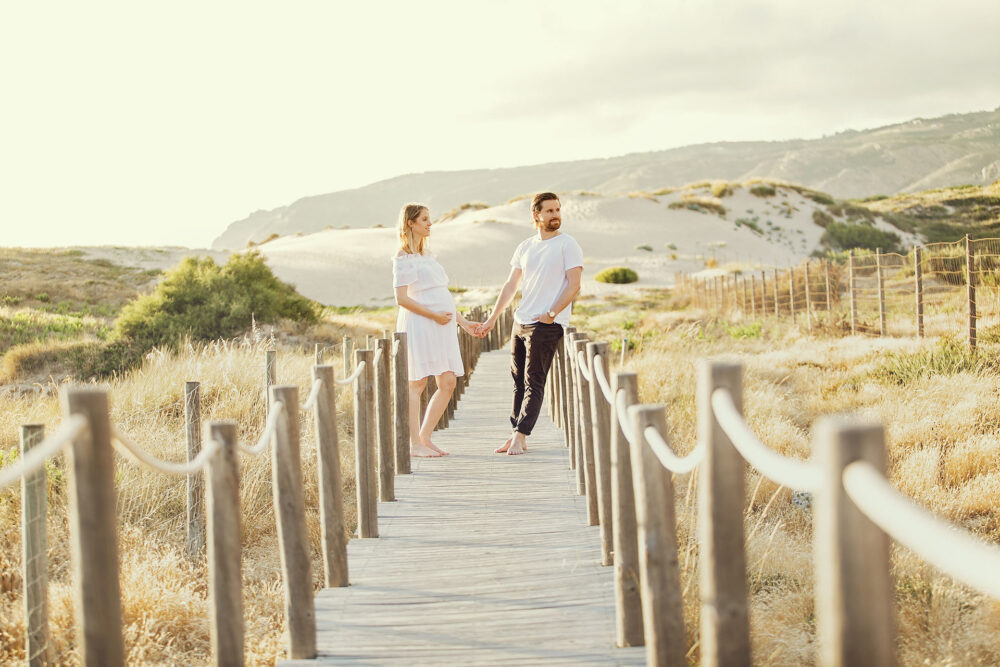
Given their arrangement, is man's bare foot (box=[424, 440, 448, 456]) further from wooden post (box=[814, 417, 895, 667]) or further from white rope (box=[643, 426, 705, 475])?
wooden post (box=[814, 417, 895, 667])

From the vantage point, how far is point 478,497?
5922 mm

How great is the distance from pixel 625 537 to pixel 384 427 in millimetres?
2625

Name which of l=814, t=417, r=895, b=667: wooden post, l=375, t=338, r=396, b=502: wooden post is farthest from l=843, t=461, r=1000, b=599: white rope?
l=375, t=338, r=396, b=502: wooden post

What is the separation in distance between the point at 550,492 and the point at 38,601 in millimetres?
3217

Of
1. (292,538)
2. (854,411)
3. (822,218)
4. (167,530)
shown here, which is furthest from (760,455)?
(822,218)

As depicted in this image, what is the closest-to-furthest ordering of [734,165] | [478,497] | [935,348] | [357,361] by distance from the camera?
[357,361] → [478,497] → [935,348] → [734,165]

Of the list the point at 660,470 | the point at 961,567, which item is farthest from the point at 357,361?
the point at 961,567

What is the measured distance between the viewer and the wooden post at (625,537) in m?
3.43

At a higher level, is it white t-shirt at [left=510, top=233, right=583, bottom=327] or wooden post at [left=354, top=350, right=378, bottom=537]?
white t-shirt at [left=510, top=233, right=583, bottom=327]

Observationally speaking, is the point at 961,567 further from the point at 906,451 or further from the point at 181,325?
the point at 181,325

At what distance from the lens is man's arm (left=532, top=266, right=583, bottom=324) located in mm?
6348

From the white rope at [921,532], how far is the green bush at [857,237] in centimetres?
5512

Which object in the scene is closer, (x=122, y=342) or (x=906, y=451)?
(x=906, y=451)

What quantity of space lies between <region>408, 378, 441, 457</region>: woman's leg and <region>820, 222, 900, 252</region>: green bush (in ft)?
165
